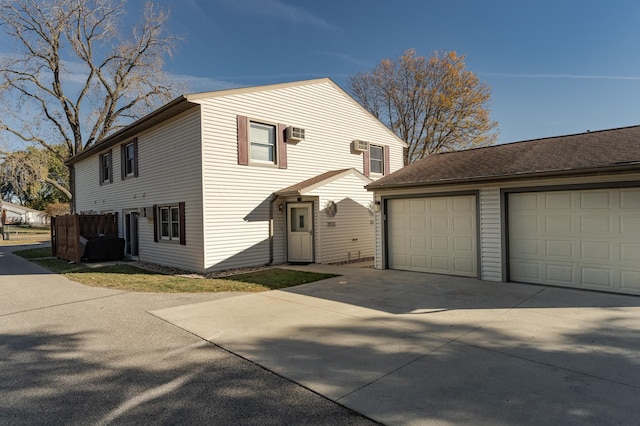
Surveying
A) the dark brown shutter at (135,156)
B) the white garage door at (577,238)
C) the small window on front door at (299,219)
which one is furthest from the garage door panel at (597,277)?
the dark brown shutter at (135,156)

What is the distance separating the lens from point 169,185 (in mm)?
11953

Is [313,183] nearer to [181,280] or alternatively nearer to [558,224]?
[181,280]

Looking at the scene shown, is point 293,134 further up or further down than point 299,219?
further up

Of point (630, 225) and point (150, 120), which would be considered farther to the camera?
point (150, 120)

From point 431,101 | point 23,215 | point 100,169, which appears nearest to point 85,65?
point 100,169

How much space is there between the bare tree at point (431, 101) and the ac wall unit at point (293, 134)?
16.0 metres

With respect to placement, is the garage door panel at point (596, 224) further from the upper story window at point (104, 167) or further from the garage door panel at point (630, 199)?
the upper story window at point (104, 167)

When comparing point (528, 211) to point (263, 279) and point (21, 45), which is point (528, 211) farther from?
point (21, 45)

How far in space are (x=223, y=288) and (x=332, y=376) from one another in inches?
209

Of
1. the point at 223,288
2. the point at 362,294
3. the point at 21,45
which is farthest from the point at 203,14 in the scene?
the point at 21,45

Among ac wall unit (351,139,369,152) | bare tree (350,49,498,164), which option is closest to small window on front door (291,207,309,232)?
ac wall unit (351,139,369,152)

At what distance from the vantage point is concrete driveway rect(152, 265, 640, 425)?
3146 mm

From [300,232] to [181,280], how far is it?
436 centimetres

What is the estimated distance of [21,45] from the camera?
22469mm
